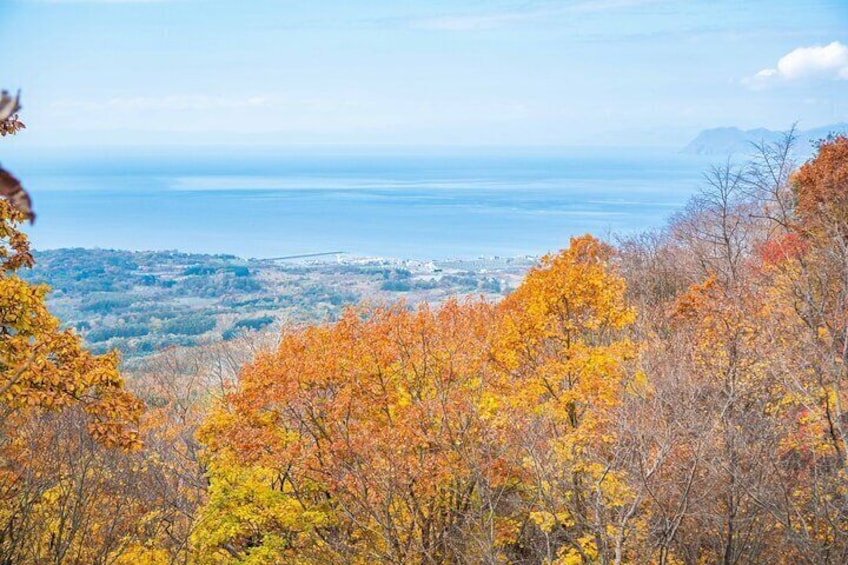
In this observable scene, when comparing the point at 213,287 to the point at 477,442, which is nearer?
the point at 477,442

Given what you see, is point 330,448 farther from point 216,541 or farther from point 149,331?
point 149,331

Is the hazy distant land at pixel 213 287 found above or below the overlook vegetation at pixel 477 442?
below

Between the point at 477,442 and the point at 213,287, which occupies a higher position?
the point at 477,442

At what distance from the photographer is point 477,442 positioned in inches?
536

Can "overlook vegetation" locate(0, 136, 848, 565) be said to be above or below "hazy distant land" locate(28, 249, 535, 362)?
above

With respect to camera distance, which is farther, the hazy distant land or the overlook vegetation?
the hazy distant land

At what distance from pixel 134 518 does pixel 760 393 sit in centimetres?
1334

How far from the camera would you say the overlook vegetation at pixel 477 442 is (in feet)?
36.4

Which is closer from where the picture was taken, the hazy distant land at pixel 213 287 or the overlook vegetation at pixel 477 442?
the overlook vegetation at pixel 477 442

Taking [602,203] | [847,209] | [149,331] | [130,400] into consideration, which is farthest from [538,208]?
[130,400]

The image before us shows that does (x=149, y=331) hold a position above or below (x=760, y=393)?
below

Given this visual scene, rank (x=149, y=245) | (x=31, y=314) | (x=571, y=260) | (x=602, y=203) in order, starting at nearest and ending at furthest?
(x=31, y=314) → (x=571, y=260) → (x=149, y=245) → (x=602, y=203)

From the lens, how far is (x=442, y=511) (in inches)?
551

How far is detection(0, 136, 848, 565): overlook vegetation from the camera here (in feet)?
36.4
